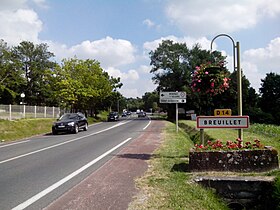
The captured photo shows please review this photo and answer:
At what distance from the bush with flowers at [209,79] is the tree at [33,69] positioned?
72.6m

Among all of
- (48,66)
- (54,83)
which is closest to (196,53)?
(54,83)

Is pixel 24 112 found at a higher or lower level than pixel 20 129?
higher

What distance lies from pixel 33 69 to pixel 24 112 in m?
50.8

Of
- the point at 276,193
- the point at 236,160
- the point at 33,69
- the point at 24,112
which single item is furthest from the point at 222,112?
the point at 33,69

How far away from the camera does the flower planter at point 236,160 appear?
726 cm

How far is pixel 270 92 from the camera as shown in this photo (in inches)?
2618

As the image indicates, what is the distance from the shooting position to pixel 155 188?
255 inches

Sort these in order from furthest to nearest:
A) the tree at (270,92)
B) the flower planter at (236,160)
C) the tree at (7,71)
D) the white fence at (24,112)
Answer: the tree at (270,92)
the tree at (7,71)
the white fence at (24,112)
the flower planter at (236,160)

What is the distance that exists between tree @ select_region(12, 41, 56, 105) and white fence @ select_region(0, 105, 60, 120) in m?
40.8

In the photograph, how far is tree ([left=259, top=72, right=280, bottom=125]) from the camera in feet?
213

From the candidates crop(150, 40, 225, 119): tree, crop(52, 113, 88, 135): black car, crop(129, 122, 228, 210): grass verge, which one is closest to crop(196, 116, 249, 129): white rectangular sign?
crop(129, 122, 228, 210): grass verge

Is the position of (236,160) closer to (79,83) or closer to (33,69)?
(79,83)

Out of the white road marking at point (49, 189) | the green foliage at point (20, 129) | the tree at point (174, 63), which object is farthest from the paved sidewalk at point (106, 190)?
the tree at point (174, 63)

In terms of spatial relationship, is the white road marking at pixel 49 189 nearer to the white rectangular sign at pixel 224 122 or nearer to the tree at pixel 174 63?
the white rectangular sign at pixel 224 122
